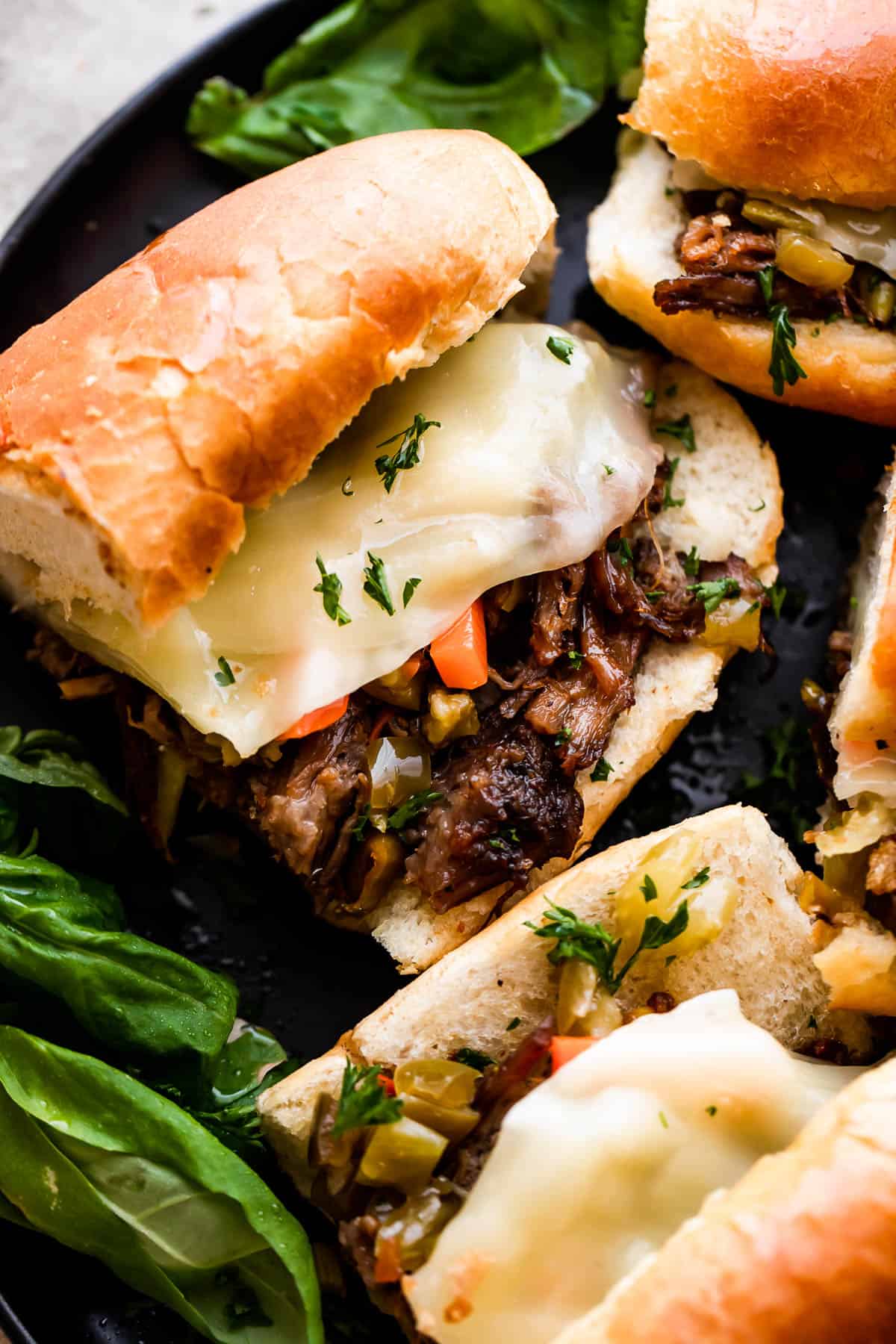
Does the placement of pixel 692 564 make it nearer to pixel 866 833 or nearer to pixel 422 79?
pixel 866 833

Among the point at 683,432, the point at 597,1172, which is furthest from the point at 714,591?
the point at 597,1172

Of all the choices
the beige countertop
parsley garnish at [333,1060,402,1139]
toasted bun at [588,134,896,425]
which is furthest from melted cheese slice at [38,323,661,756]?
the beige countertop

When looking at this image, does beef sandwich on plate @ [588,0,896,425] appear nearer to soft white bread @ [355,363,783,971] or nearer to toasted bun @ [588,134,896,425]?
toasted bun @ [588,134,896,425]

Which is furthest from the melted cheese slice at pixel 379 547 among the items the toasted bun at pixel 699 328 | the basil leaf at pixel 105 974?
the basil leaf at pixel 105 974

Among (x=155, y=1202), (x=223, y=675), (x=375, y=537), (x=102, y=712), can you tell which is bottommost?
(x=155, y=1202)

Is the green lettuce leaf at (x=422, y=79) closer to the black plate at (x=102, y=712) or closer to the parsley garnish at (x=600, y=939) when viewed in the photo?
the black plate at (x=102, y=712)

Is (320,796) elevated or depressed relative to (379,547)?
depressed
